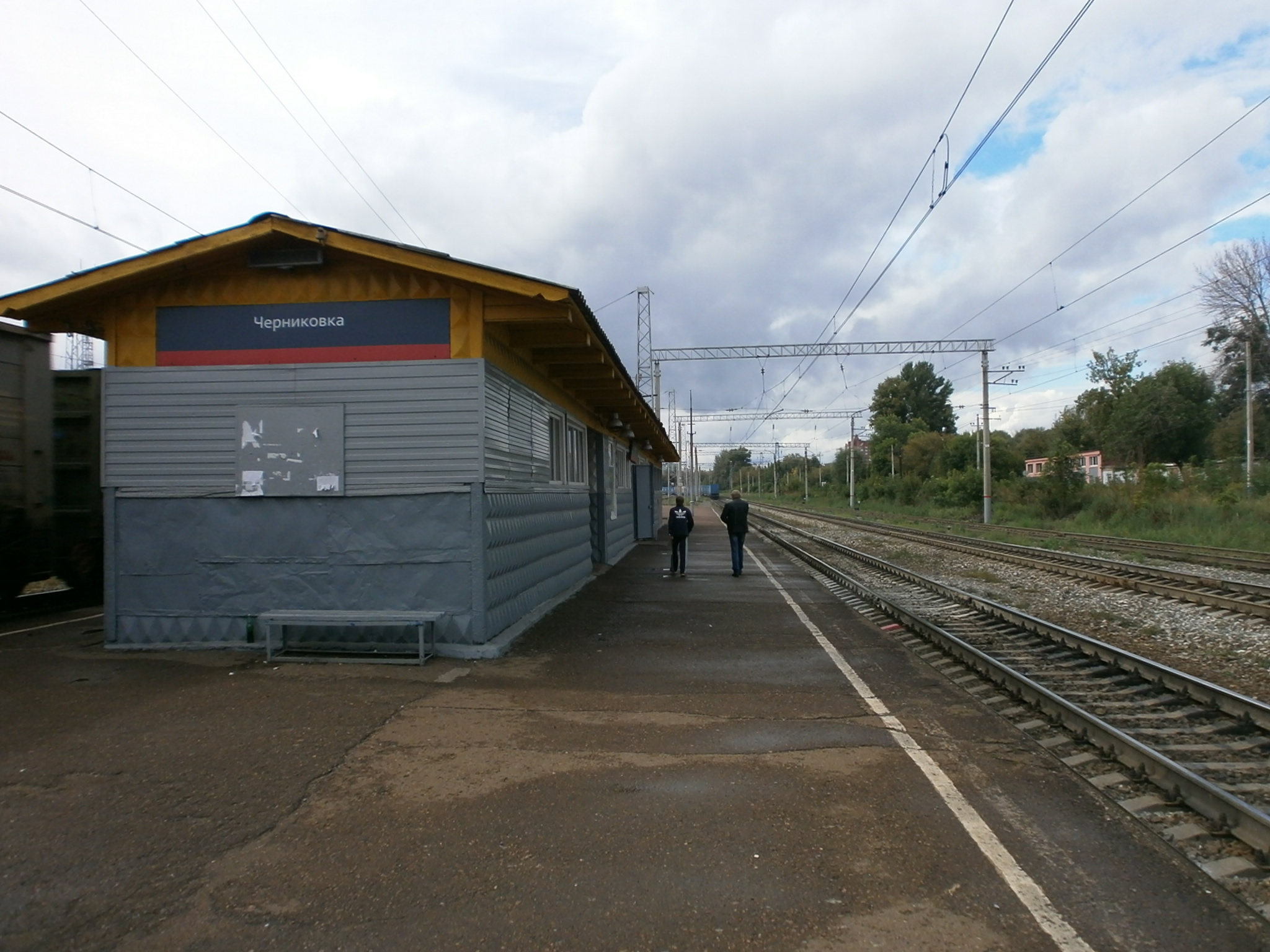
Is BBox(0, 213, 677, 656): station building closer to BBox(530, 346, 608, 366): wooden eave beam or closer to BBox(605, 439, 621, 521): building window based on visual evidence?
BBox(530, 346, 608, 366): wooden eave beam

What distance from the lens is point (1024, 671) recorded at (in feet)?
26.6

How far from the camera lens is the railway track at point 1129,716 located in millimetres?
4395

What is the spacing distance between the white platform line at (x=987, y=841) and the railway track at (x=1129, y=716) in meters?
0.84

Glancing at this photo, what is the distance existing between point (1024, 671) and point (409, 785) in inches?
229

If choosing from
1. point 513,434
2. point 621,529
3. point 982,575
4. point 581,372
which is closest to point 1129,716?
point 513,434

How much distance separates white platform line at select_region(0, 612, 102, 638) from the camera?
9.93 m

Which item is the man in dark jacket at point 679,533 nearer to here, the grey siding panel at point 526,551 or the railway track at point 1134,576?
the grey siding panel at point 526,551

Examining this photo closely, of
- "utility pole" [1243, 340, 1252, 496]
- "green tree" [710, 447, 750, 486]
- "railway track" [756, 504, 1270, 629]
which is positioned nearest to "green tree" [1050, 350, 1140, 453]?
"utility pole" [1243, 340, 1252, 496]

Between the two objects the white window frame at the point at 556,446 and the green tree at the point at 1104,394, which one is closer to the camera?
the white window frame at the point at 556,446

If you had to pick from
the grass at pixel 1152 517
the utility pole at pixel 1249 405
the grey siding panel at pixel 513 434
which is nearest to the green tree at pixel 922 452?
the utility pole at pixel 1249 405

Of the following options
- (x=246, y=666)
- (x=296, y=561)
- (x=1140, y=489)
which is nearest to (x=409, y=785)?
(x=246, y=666)

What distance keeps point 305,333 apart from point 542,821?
235 inches

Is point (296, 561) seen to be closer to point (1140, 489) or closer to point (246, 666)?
point (246, 666)

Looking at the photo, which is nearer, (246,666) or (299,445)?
(246,666)
